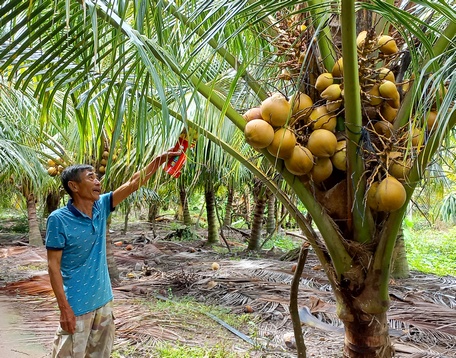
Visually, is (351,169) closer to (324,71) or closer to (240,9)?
(324,71)

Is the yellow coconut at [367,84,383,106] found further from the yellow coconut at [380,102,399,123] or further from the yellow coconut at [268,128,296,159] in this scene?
the yellow coconut at [268,128,296,159]

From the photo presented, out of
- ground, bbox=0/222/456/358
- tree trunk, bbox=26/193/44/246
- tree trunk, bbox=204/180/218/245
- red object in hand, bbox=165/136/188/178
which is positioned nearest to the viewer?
red object in hand, bbox=165/136/188/178

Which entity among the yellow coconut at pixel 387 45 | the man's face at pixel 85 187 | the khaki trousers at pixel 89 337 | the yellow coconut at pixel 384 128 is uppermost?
the yellow coconut at pixel 387 45

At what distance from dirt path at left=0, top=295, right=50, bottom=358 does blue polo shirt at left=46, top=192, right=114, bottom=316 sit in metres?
1.30

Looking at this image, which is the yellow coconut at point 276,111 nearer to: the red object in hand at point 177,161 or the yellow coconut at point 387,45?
the yellow coconut at point 387,45

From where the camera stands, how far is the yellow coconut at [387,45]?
177 cm

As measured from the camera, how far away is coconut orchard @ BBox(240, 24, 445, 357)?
167 cm

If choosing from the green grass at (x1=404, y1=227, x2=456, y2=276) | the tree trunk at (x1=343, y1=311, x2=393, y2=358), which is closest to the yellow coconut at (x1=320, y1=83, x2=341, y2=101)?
the tree trunk at (x1=343, y1=311, x2=393, y2=358)

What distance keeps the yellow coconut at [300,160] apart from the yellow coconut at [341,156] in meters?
0.11

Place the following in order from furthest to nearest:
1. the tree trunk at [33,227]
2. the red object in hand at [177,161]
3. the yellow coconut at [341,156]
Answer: the tree trunk at [33,227] → the red object in hand at [177,161] → the yellow coconut at [341,156]

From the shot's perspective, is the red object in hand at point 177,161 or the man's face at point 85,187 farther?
the red object in hand at point 177,161

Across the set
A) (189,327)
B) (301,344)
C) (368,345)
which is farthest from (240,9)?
(189,327)

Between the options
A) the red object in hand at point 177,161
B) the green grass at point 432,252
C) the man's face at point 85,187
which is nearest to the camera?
the man's face at point 85,187

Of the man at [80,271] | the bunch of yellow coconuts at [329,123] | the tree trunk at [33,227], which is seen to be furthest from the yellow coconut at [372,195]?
the tree trunk at [33,227]
